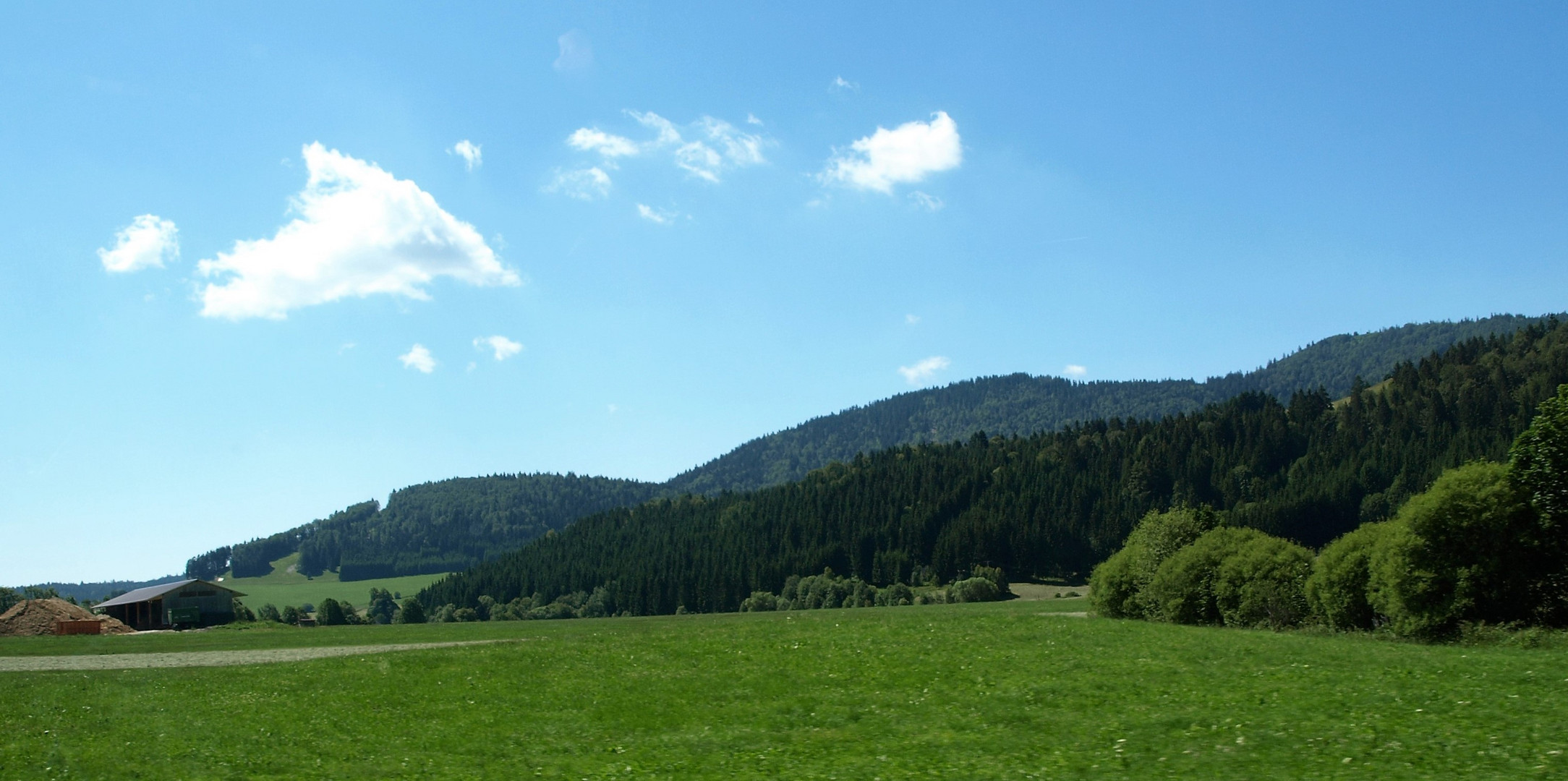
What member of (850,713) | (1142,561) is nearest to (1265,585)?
(1142,561)

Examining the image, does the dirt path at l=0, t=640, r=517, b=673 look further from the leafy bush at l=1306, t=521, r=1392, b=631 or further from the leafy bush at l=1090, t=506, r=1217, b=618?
the leafy bush at l=1306, t=521, r=1392, b=631

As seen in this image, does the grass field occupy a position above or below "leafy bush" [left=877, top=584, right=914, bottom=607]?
above

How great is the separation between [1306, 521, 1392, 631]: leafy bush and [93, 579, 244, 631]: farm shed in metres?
121

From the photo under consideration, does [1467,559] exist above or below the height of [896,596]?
above

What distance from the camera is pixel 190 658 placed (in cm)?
5134

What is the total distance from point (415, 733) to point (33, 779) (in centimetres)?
822

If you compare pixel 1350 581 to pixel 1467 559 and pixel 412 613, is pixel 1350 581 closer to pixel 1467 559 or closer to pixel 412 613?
pixel 1467 559

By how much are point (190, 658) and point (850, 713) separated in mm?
40612

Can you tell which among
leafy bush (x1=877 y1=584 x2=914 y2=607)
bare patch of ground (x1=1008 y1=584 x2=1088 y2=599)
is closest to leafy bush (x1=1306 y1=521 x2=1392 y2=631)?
bare patch of ground (x1=1008 y1=584 x2=1088 y2=599)

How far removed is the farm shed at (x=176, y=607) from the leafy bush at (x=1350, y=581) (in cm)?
12133

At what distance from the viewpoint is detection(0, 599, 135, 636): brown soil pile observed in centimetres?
9106

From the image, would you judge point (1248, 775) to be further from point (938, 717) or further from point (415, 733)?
point (415, 733)

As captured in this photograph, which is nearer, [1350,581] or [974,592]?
[1350,581]

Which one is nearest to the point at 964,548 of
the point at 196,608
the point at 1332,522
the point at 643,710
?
the point at 1332,522
